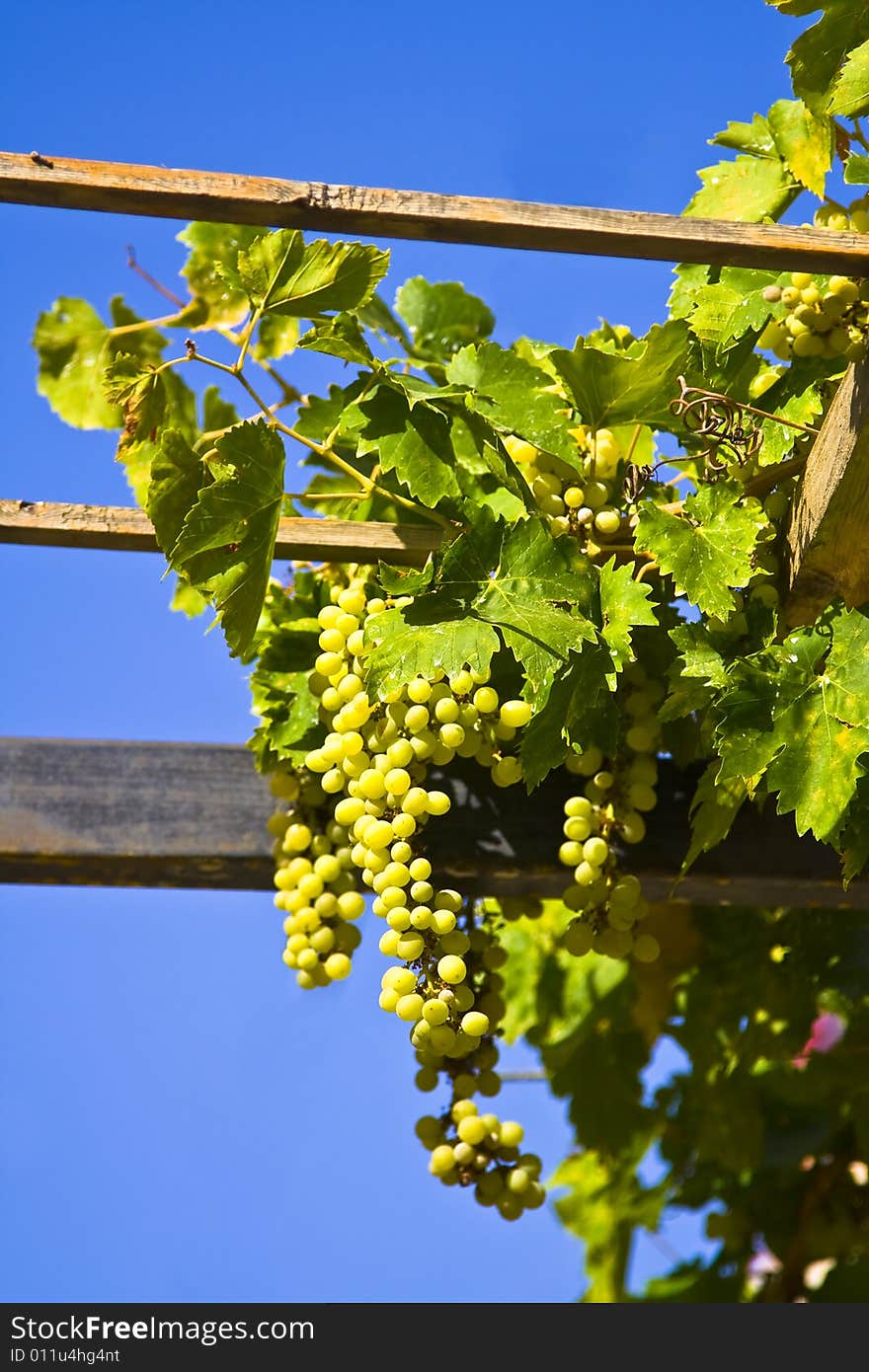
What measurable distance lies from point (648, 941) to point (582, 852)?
121 mm

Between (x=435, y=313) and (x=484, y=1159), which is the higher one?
(x=435, y=313)

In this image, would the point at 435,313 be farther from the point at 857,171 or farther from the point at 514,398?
the point at 857,171

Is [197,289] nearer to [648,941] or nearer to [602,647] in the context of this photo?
[602,647]

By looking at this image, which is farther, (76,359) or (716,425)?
(76,359)

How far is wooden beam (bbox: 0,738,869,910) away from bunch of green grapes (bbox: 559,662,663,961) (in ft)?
0.35

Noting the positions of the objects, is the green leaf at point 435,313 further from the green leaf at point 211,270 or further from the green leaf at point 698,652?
the green leaf at point 698,652

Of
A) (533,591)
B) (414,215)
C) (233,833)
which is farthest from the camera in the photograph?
(233,833)

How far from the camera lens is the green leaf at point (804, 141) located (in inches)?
51.9

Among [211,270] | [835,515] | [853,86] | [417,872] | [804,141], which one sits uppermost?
[211,270]

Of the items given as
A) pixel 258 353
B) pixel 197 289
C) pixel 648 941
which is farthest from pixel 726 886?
pixel 197 289

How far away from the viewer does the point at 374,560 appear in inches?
50.3

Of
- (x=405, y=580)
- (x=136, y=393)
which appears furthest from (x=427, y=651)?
(x=136, y=393)

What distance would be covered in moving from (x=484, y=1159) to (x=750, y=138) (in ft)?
3.51

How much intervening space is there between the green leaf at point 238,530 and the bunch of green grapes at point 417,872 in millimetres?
86
